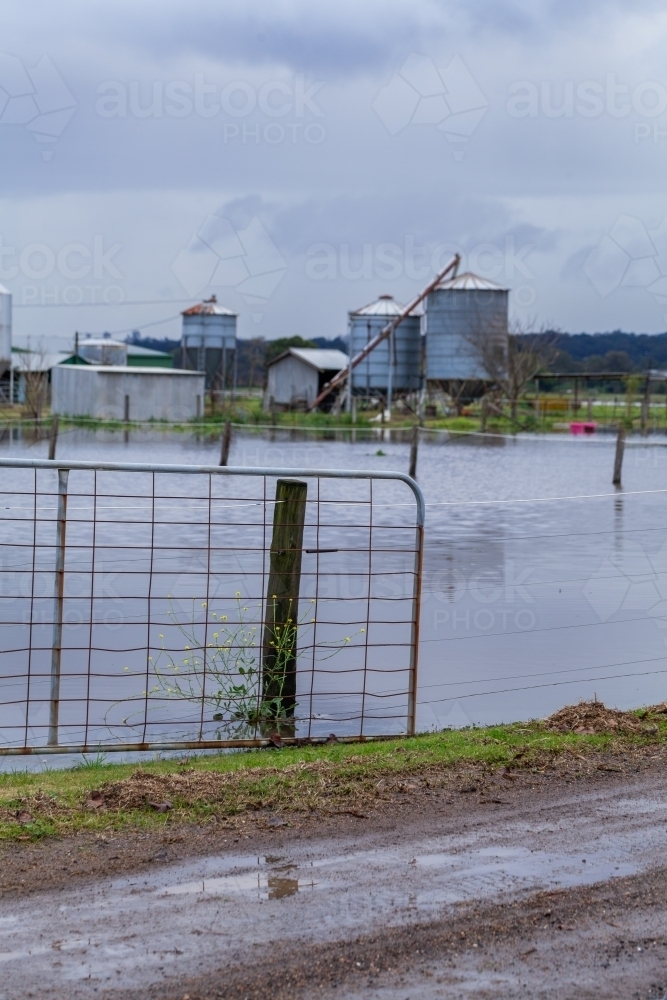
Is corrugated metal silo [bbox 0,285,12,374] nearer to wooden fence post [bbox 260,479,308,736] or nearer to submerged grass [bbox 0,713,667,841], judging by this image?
wooden fence post [bbox 260,479,308,736]

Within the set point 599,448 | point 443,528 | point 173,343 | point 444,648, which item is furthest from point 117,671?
point 173,343

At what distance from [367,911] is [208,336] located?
260 ft

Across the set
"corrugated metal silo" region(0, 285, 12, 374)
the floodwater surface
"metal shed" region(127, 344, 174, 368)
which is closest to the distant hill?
"metal shed" region(127, 344, 174, 368)

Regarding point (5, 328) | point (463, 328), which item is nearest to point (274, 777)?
point (5, 328)

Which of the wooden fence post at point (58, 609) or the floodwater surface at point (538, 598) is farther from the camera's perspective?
the floodwater surface at point (538, 598)

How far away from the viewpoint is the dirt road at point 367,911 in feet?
12.4

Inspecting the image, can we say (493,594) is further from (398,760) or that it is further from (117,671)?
(398,760)

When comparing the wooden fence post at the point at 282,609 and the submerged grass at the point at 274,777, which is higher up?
the wooden fence post at the point at 282,609

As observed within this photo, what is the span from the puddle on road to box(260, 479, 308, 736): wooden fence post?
2698 mm

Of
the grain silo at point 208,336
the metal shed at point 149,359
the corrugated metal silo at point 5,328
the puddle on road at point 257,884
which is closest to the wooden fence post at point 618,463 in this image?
the puddle on road at point 257,884

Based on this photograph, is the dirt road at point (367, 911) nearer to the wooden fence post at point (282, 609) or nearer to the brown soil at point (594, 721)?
the brown soil at point (594, 721)

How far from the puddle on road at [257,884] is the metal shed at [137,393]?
54.2 meters

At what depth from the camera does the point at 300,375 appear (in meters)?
77.4

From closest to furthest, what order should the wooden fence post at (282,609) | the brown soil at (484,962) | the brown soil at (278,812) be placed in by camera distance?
the brown soil at (484,962)
the brown soil at (278,812)
the wooden fence post at (282,609)
